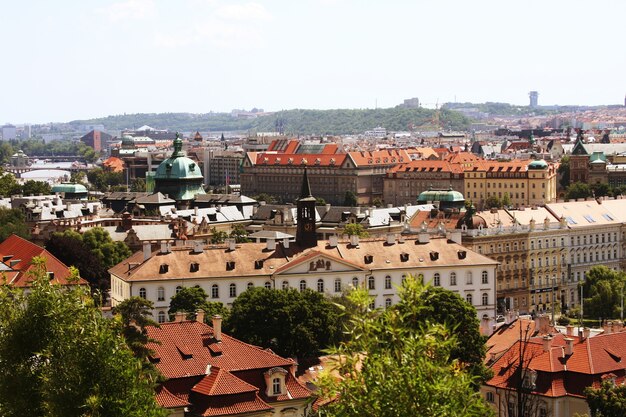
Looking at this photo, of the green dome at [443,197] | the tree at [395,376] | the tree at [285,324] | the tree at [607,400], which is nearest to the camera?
the tree at [395,376]

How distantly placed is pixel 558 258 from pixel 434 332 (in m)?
86.0

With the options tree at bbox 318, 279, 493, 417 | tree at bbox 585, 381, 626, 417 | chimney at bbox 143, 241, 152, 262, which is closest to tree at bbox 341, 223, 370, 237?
chimney at bbox 143, 241, 152, 262

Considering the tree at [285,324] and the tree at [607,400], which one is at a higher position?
the tree at [285,324]

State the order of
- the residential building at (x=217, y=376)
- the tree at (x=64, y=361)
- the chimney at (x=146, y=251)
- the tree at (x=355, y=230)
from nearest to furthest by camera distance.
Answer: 1. the tree at (x=64, y=361)
2. the residential building at (x=217, y=376)
3. the chimney at (x=146, y=251)
4. the tree at (x=355, y=230)

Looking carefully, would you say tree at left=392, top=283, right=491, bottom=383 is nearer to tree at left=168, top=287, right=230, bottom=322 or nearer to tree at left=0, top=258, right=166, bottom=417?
tree at left=0, top=258, right=166, bottom=417

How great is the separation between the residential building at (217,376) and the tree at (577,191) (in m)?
128

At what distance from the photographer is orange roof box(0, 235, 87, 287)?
285 feet

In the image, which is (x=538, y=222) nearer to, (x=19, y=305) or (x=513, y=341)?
(x=513, y=341)

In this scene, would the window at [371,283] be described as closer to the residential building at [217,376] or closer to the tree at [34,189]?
the residential building at [217,376]

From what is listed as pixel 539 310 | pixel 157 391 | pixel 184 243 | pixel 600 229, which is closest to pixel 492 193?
pixel 600 229

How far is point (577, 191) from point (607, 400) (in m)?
133

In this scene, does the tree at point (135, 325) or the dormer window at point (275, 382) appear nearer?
the tree at point (135, 325)

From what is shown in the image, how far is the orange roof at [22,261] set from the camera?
86938 millimetres

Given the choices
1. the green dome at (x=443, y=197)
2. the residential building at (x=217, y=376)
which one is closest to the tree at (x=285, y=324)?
the residential building at (x=217, y=376)
